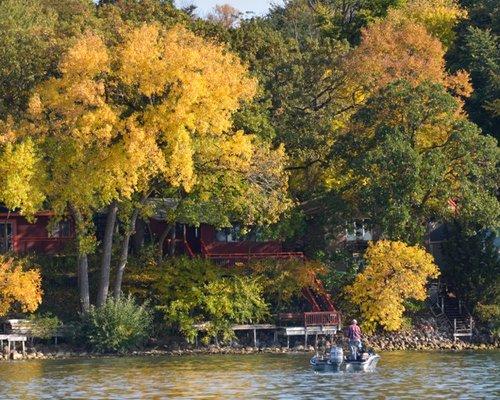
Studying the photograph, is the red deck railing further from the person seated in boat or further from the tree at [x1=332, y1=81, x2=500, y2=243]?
the person seated in boat

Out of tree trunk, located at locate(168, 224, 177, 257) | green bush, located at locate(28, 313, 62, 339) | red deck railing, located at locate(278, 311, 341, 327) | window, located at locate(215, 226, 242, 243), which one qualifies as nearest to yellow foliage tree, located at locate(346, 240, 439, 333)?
red deck railing, located at locate(278, 311, 341, 327)

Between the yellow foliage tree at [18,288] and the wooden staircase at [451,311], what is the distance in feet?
71.0

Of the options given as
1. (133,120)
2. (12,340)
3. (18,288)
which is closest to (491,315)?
(133,120)

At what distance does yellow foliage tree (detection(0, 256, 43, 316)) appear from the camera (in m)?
67.4

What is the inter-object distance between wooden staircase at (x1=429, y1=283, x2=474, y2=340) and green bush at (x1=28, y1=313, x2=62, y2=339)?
20.6 m

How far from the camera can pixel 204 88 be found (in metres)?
67.8

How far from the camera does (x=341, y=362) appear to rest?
57094mm

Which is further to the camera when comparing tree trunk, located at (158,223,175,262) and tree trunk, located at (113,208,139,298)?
tree trunk, located at (158,223,175,262)

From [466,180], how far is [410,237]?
4195 millimetres

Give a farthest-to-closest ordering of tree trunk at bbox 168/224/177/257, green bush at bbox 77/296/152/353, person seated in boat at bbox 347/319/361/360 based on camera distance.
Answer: tree trunk at bbox 168/224/177/257 < green bush at bbox 77/296/152/353 < person seated in boat at bbox 347/319/361/360

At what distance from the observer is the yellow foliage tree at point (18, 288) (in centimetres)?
6744

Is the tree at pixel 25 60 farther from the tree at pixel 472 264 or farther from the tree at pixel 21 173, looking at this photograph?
the tree at pixel 472 264

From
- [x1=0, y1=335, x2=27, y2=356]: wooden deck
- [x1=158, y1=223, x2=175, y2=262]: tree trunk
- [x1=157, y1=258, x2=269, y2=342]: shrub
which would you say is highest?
[x1=158, y1=223, x2=175, y2=262]: tree trunk

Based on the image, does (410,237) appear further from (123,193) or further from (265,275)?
(123,193)
